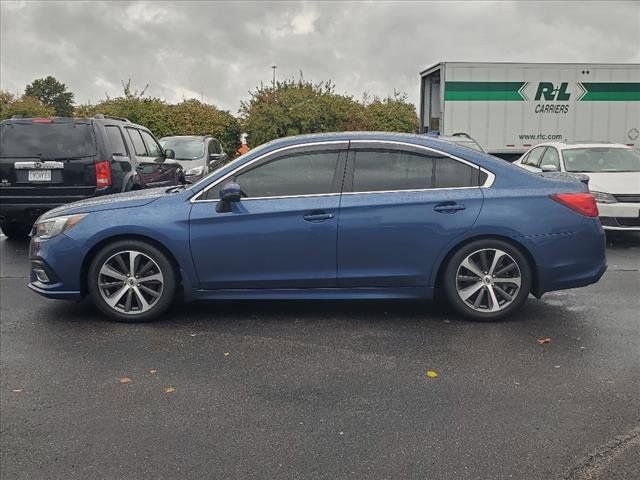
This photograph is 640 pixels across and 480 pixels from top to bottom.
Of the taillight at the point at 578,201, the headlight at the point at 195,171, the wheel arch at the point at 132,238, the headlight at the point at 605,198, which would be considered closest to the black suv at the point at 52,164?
the wheel arch at the point at 132,238

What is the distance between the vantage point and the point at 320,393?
14.5ft

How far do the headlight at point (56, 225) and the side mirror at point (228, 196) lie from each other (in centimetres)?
120

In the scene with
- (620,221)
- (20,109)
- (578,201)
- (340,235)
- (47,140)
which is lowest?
(620,221)

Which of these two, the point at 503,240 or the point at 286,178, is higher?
the point at 286,178

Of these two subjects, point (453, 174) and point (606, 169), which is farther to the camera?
point (606, 169)

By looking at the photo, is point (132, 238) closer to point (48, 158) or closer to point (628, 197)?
point (48, 158)

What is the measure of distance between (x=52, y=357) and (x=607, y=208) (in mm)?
7863

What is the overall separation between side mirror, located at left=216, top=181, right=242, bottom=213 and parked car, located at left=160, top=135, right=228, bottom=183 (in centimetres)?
1054

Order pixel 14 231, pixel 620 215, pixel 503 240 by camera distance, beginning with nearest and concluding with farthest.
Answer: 1. pixel 503 240
2. pixel 620 215
3. pixel 14 231

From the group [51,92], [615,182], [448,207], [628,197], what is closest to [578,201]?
[448,207]

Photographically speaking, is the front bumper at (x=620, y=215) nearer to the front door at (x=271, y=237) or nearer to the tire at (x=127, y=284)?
the front door at (x=271, y=237)

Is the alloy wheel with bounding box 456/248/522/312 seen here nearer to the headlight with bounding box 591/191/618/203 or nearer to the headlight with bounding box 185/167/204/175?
the headlight with bounding box 591/191/618/203

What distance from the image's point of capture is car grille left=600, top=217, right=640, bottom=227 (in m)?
10.1

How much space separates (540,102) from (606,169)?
9236mm
